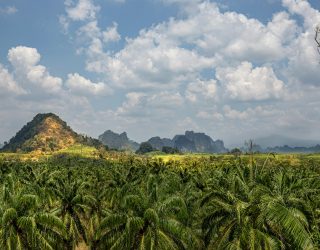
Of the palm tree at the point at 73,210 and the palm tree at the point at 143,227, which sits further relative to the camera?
the palm tree at the point at 73,210

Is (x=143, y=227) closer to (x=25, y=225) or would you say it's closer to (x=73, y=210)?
(x=25, y=225)

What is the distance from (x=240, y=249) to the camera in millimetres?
35438

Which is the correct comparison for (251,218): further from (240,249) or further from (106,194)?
(106,194)

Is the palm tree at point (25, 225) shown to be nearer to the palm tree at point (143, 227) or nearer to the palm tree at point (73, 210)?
the palm tree at point (143, 227)

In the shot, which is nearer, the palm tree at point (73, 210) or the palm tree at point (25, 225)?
the palm tree at point (25, 225)

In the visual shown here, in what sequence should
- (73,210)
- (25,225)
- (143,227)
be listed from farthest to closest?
(73,210) < (143,227) < (25,225)

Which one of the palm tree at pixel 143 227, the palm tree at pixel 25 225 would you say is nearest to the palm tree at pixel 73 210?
the palm tree at pixel 25 225

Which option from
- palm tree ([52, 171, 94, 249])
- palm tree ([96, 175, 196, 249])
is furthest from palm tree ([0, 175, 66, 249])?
palm tree ([52, 171, 94, 249])

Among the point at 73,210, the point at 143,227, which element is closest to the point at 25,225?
the point at 143,227

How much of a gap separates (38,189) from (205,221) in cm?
2574

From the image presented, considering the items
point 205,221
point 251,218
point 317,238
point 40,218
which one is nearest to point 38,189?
point 40,218

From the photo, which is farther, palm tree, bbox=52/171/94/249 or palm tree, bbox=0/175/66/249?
palm tree, bbox=52/171/94/249

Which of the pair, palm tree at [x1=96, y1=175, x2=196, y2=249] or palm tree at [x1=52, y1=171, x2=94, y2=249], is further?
palm tree at [x1=52, y1=171, x2=94, y2=249]

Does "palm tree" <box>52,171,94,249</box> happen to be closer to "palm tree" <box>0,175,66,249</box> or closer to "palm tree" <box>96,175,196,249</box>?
"palm tree" <box>0,175,66,249</box>
